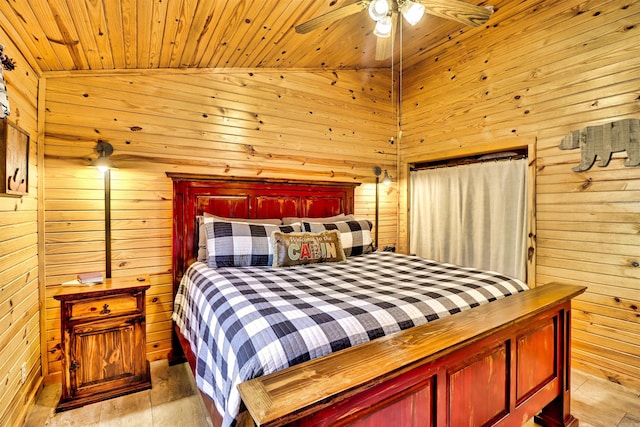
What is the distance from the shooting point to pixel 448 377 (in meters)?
1.27

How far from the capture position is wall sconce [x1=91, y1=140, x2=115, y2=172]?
7.60 feet

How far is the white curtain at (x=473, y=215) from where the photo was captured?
3045 mm

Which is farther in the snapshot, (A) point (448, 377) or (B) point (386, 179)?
(B) point (386, 179)

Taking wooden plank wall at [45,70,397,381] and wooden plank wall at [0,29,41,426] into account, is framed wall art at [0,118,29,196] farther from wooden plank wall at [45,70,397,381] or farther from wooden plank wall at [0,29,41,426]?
wooden plank wall at [45,70,397,381]

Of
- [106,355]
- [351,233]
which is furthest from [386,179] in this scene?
[106,355]

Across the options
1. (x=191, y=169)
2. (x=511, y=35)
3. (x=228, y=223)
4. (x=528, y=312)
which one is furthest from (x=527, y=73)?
(x=191, y=169)

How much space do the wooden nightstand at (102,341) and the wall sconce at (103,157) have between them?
0.84 meters

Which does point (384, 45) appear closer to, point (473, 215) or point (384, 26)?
point (384, 26)

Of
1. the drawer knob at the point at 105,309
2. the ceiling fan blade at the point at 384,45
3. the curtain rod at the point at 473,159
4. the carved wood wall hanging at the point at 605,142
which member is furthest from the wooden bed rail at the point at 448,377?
the ceiling fan blade at the point at 384,45

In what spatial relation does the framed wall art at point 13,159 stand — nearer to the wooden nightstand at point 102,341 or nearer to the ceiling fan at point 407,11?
the wooden nightstand at point 102,341

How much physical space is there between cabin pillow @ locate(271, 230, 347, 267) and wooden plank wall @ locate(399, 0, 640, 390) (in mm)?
1872

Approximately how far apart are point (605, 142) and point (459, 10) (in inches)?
62.3

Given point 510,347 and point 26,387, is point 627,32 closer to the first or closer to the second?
point 510,347

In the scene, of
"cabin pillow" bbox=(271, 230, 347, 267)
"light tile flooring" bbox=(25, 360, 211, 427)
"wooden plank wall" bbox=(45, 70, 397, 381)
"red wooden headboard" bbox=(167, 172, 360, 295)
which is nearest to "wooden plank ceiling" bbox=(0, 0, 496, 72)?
"wooden plank wall" bbox=(45, 70, 397, 381)
